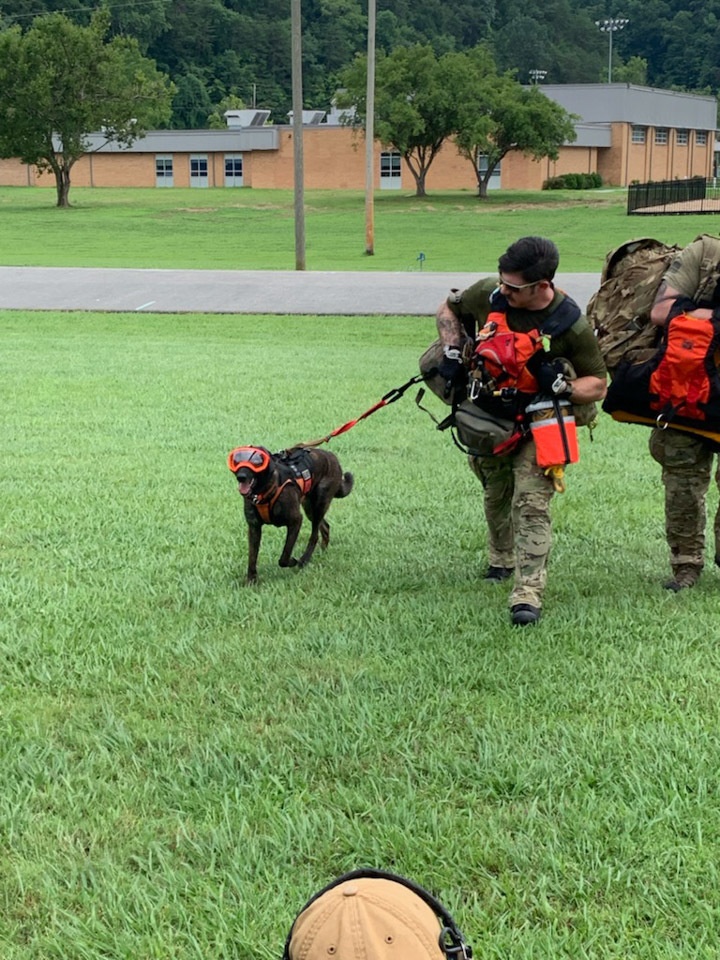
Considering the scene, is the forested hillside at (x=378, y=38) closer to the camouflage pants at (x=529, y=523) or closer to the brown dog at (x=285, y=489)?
the brown dog at (x=285, y=489)

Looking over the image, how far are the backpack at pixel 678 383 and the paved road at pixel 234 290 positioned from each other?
46.0 ft

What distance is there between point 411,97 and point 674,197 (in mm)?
14949

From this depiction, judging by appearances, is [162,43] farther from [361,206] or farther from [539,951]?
[539,951]

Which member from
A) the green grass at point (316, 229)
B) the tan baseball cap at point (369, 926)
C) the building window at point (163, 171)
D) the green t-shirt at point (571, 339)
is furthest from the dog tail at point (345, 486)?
the building window at point (163, 171)

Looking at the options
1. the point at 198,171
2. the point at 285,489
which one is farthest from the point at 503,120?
the point at 285,489

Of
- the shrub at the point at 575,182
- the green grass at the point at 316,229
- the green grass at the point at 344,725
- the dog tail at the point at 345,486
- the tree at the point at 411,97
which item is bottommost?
the green grass at the point at 344,725

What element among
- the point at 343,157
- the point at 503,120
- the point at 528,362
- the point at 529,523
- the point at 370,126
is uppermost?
the point at 503,120

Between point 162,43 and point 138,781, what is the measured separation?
125 metres

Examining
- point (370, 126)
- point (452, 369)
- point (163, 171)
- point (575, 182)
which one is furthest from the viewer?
point (163, 171)

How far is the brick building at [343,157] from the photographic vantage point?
74.1 metres

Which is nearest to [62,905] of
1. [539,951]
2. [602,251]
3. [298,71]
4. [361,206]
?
[539,951]

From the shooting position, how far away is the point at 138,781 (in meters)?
3.38

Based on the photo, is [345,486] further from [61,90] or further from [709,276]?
[61,90]

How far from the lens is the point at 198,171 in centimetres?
7988
